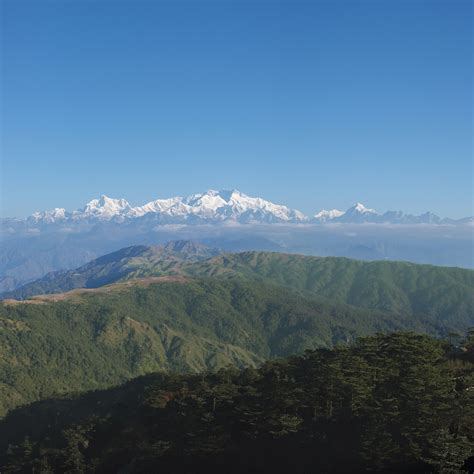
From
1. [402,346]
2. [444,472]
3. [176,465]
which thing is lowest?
[176,465]

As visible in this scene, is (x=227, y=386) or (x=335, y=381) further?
(x=227, y=386)

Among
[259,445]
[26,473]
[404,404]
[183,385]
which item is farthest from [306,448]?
[26,473]

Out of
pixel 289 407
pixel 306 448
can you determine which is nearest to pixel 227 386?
pixel 289 407

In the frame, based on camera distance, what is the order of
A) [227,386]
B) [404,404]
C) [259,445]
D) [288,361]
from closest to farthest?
[404,404], [259,445], [227,386], [288,361]

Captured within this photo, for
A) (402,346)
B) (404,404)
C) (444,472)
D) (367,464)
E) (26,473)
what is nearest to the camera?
(444,472)

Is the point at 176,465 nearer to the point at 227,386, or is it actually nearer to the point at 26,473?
the point at 227,386

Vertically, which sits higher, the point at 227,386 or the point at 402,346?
the point at 402,346
